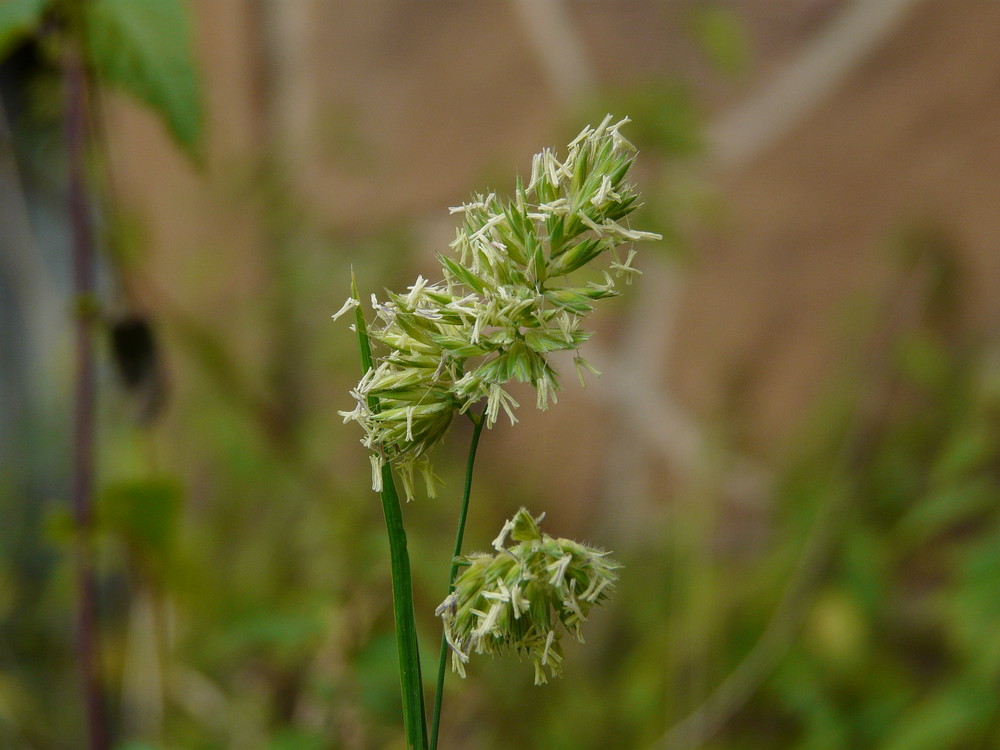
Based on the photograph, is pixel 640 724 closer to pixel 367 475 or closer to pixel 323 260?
pixel 367 475

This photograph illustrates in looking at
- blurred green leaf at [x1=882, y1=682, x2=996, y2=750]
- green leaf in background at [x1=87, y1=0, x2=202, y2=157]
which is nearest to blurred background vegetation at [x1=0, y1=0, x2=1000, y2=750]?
blurred green leaf at [x1=882, y1=682, x2=996, y2=750]

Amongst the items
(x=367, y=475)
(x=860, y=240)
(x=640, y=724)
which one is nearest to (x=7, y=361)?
(x=367, y=475)

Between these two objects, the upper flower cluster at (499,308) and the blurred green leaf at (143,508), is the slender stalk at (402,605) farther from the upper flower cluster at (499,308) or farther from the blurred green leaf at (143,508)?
the blurred green leaf at (143,508)

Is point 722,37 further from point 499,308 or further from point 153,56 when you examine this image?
point 499,308

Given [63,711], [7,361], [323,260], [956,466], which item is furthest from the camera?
[7,361]

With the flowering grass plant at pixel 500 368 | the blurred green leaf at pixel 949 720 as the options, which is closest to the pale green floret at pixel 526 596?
the flowering grass plant at pixel 500 368

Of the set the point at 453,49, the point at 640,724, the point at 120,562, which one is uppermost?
the point at 453,49

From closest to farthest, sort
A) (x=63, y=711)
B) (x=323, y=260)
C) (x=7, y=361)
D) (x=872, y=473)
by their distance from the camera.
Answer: (x=872, y=473), (x=63, y=711), (x=323, y=260), (x=7, y=361)

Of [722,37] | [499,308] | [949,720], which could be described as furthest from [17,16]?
[949,720]
